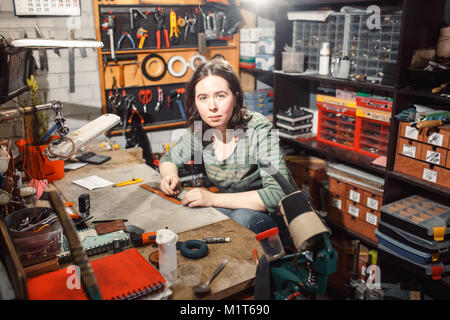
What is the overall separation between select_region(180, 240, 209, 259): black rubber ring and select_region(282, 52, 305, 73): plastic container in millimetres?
1833

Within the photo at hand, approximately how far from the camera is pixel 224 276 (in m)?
1.22

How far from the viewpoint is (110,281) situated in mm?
1133

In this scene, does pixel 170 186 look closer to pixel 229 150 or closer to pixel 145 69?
pixel 229 150

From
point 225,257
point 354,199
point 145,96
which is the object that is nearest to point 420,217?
point 354,199

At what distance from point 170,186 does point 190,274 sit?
713mm

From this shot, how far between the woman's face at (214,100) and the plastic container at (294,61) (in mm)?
1038

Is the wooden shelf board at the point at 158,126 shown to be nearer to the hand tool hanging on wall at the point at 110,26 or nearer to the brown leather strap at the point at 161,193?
the hand tool hanging on wall at the point at 110,26

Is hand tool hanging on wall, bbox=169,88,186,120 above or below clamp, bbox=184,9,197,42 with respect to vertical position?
below

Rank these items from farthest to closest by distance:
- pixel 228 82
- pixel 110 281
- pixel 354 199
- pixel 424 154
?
pixel 354 199 → pixel 424 154 → pixel 228 82 → pixel 110 281

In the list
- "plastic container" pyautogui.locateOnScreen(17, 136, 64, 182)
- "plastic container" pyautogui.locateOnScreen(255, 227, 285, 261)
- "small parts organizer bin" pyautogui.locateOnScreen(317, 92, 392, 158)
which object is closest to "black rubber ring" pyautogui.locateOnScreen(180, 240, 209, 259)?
"plastic container" pyautogui.locateOnScreen(255, 227, 285, 261)

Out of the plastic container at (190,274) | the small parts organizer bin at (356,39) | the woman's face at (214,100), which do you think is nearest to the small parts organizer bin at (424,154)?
the small parts organizer bin at (356,39)

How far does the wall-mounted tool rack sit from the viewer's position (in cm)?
287

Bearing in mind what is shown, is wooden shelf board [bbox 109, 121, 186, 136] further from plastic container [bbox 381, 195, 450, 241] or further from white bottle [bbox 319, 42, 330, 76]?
plastic container [bbox 381, 195, 450, 241]

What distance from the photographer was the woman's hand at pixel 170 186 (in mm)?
1860
